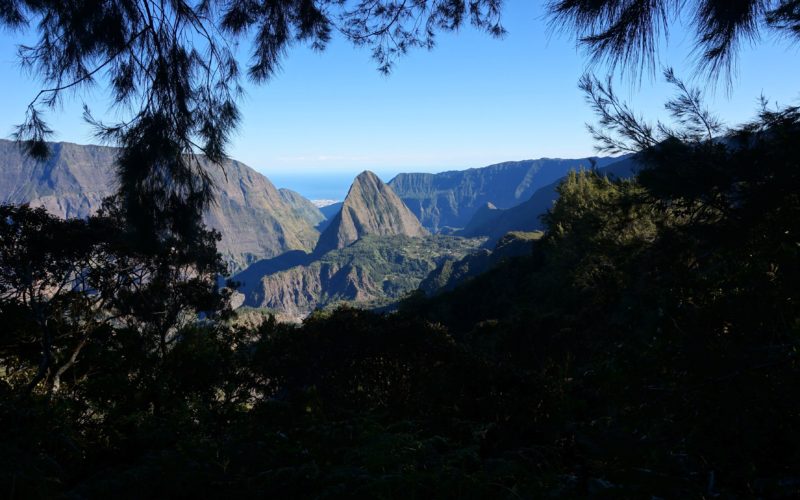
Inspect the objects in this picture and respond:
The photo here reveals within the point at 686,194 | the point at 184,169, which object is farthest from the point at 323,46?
the point at 686,194

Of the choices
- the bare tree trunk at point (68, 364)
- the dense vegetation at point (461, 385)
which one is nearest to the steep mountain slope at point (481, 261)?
the dense vegetation at point (461, 385)

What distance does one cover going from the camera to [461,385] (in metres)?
8.15

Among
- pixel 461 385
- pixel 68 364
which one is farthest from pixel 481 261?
pixel 68 364

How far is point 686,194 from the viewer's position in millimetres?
3811

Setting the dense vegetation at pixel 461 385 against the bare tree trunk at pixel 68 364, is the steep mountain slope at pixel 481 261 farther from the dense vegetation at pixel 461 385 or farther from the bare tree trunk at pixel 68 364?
the bare tree trunk at pixel 68 364

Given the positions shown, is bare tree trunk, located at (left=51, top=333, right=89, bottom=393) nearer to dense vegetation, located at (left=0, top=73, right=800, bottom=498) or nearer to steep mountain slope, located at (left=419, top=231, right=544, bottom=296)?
dense vegetation, located at (left=0, top=73, right=800, bottom=498)

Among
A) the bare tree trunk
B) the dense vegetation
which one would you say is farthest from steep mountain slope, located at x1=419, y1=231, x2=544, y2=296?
the bare tree trunk

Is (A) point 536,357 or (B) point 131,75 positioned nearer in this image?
(B) point 131,75

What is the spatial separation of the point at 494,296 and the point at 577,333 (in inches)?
1057

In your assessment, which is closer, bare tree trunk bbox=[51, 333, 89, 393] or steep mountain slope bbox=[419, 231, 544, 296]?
bare tree trunk bbox=[51, 333, 89, 393]

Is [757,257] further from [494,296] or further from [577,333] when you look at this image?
[494,296]

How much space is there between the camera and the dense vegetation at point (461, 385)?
2326 mm

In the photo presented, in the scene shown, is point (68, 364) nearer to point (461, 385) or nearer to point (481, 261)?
point (461, 385)

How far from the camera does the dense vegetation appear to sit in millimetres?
2326
